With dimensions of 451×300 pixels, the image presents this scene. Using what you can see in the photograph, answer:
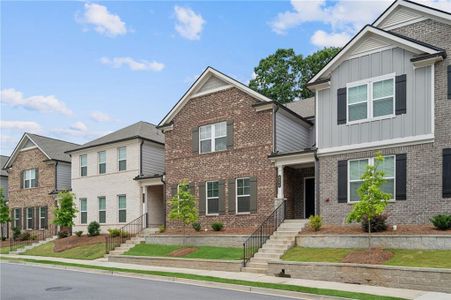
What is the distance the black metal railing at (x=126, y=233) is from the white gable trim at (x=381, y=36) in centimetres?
1395

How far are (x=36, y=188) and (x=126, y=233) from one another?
1340 centimetres

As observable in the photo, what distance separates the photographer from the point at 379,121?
18359 mm

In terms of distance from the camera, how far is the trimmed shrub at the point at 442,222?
50.7ft

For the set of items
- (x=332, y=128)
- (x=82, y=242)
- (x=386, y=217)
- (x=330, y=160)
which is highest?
(x=332, y=128)

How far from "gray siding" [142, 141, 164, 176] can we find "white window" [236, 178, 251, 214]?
27.8 ft

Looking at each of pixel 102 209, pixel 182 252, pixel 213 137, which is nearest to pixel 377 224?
pixel 182 252

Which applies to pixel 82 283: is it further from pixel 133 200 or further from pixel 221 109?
pixel 133 200

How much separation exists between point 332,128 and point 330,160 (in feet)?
4.55

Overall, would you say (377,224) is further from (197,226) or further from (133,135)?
(133,135)

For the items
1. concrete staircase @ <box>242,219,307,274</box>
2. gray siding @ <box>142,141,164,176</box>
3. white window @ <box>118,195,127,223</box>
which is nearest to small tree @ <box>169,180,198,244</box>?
concrete staircase @ <box>242,219,307,274</box>

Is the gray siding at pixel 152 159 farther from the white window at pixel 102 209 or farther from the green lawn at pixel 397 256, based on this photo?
the green lawn at pixel 397 256

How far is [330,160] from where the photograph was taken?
1969cm

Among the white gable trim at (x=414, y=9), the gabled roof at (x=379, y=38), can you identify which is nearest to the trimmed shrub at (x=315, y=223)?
the gabled roof at (x=379, y=38)

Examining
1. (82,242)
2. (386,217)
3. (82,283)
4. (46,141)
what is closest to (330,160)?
(386,217)
